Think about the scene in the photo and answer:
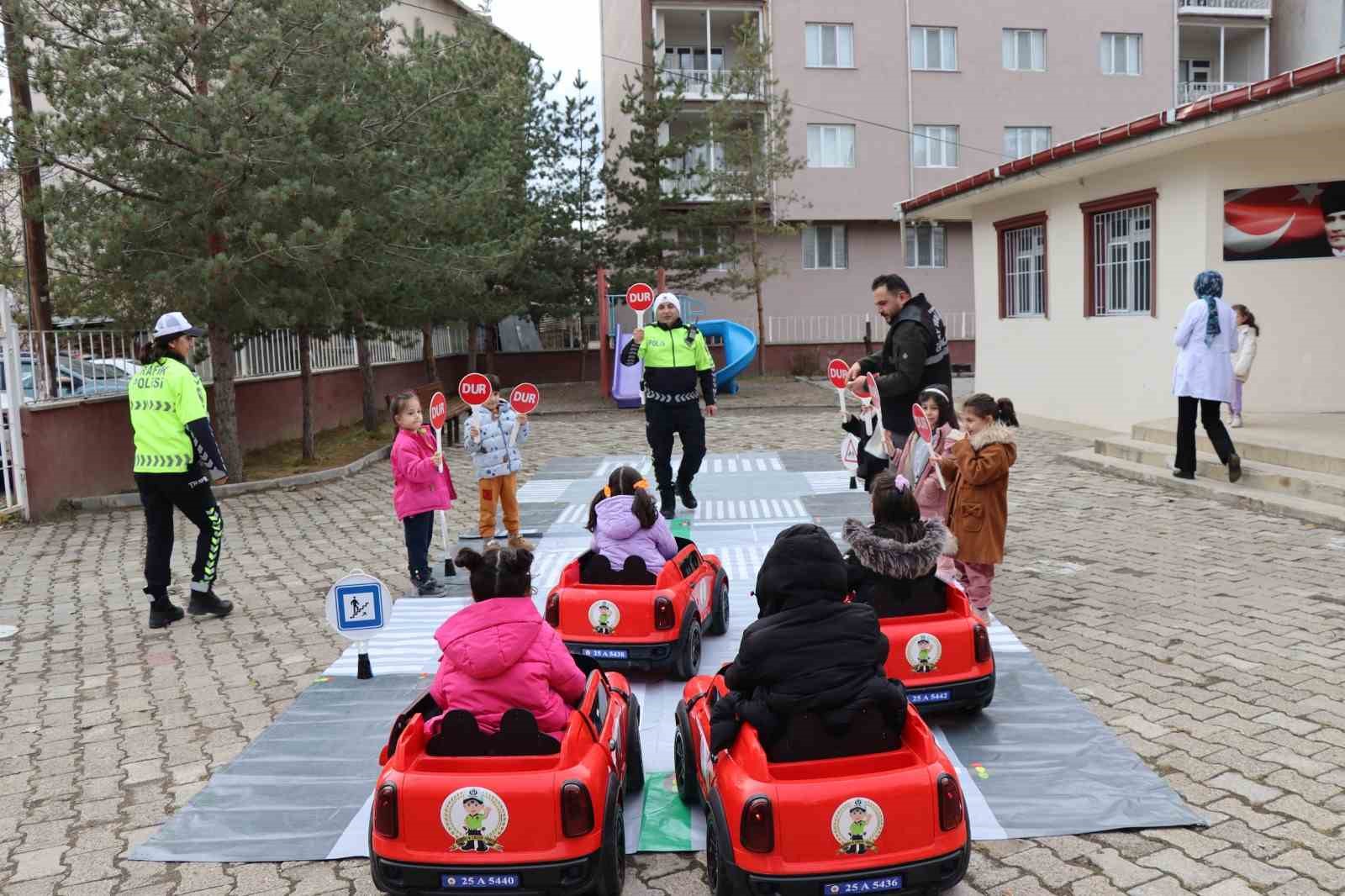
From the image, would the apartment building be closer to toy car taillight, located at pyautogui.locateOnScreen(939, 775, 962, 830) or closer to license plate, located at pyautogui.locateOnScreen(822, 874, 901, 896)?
toy car taillight, located at pyautogui.locateOnScreen(939, 775, 962, 830)

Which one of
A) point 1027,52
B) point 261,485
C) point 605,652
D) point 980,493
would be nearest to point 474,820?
point 605,652

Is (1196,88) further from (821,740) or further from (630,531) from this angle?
(821,740)

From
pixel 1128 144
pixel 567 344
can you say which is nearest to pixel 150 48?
pixel 1128 144

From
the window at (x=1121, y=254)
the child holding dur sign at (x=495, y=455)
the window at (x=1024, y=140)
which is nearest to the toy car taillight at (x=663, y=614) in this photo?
the child holding dur sign at (x=495, y=455)

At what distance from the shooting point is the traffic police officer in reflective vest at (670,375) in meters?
9.77

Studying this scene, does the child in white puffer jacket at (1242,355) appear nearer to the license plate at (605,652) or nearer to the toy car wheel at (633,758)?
the license plate at (605,652)

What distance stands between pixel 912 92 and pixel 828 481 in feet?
78.0

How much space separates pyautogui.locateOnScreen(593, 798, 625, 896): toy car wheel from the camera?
3426mm

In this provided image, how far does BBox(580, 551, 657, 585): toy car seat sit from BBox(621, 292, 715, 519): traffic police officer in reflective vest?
4.05m

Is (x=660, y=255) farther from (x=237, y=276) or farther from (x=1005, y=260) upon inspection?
(x=237, y=276)

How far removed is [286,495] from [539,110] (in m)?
18.5

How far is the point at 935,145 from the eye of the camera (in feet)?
108

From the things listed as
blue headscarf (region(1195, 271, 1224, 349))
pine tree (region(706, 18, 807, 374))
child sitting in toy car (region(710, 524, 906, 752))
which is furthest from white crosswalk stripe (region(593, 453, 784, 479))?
pine tree (region(706, 18, 807, 374))

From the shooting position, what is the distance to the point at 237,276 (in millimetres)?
12133
